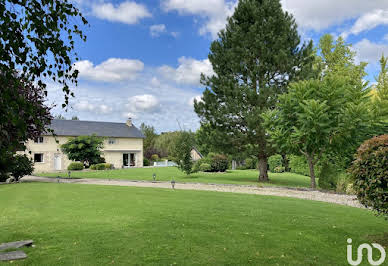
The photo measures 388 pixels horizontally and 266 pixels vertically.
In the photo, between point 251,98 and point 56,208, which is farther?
point 251,98

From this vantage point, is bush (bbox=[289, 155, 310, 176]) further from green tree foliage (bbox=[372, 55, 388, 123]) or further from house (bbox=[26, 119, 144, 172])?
house (bbox=[26, 119, 144, 172])

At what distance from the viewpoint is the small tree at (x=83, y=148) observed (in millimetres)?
35156

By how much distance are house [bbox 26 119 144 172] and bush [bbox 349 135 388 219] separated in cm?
3815

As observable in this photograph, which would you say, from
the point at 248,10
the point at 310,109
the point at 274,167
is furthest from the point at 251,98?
the point at 274,167

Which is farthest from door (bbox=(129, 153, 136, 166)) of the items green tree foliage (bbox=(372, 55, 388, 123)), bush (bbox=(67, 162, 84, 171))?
green tree foliage (bbox=(372, 55, 388, 123))

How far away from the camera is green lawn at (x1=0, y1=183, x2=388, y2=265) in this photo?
507cm

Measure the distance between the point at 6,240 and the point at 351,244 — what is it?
7.39 metres

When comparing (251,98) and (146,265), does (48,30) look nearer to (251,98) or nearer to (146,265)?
(146,265)

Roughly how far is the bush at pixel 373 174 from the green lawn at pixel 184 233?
1.01 m

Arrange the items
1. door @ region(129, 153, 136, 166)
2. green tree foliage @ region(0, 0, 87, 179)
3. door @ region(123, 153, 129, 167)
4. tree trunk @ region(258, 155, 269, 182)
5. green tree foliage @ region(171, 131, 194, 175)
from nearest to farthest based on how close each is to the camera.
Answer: green tree foliage @ region(0, 0, 87, 179)
tree trunk @ region(258, 155, 269, 182)
green tree foliage @ region(171, 131, 194, 175)
door @ region(123, 153, 129, 167)
door @ region(129, 153, 136, 166)

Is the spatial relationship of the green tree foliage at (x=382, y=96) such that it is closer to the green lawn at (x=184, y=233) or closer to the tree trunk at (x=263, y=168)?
the tree trunk at (x=263, y=168)

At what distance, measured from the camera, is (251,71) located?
72.8ft

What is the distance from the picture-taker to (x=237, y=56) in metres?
21.8

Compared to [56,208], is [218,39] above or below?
above
